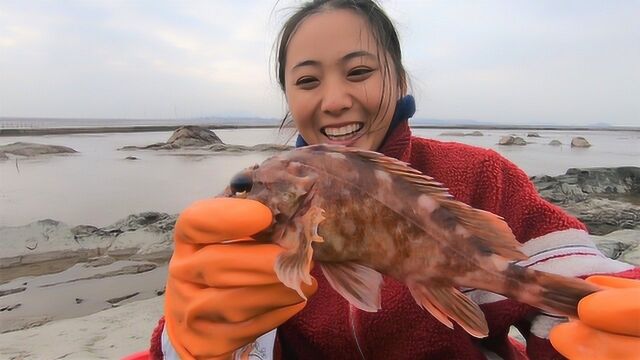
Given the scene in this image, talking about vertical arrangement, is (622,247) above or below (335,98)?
below

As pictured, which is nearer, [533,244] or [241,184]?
[241,184]

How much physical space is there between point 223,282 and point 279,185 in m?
0.35

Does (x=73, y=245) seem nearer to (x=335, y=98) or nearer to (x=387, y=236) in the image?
(x=335, y=98)

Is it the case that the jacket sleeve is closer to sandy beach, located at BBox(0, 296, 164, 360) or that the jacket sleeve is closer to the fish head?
the fish head

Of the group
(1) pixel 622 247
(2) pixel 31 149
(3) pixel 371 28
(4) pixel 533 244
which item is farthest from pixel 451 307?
(2) pixel 31 149

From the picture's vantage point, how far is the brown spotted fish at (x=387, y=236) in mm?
1475

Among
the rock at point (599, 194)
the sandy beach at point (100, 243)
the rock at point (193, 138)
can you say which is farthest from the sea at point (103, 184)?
the rock at point (193, 138)

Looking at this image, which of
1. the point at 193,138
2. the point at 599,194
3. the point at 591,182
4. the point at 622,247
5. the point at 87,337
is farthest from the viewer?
the point at 193,138

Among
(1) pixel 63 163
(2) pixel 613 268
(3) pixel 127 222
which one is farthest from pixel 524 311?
(1) pixel 63 163

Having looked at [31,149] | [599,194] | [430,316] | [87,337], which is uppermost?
[430,316]

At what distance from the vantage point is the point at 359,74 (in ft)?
6.61

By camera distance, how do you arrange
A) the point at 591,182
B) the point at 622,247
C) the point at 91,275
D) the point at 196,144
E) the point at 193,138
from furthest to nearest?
the point at 193,138
the point at 196,144
the point at 591,182
the point at 622,247
the point at 91,275

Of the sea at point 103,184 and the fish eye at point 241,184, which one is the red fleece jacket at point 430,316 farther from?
the sea at point 103,184

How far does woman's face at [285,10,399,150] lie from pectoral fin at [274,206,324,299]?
0.61 meters
